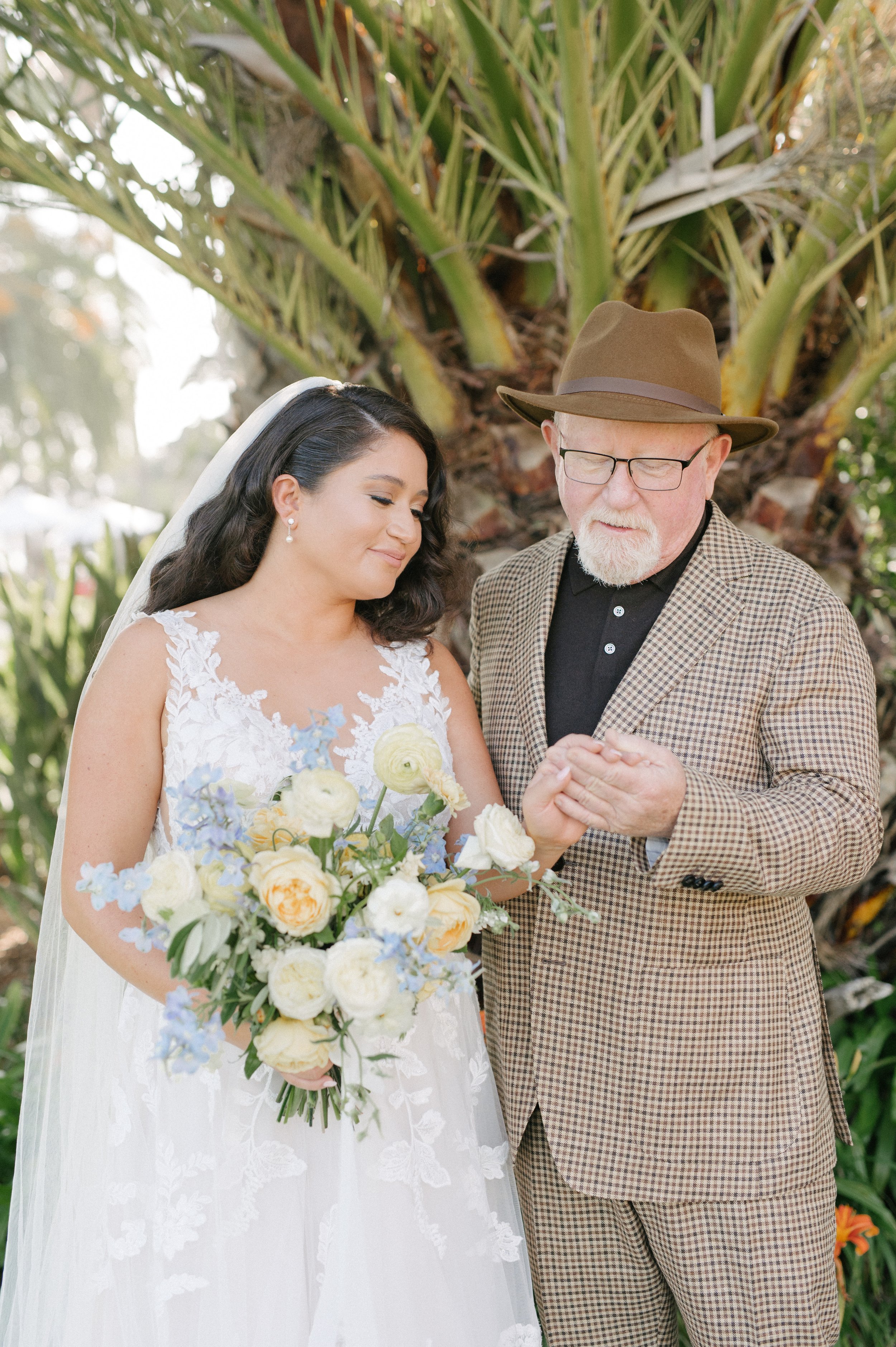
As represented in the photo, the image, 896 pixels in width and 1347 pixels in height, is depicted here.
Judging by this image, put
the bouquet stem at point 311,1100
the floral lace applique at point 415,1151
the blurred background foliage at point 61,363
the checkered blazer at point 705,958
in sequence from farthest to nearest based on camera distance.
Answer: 1. the blurred background foliage at point 61,363
2. the checkered blazer at point 705,958
3. the floral lace applique at point 415,1151
4. the bouquet stem at point 311,1100

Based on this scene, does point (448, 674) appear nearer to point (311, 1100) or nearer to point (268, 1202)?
point (311, 1100)

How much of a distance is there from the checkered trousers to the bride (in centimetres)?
19

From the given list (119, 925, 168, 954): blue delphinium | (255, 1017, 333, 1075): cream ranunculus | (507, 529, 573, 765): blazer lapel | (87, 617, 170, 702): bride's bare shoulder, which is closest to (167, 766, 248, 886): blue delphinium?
(119, 925, 168, 954): blue delphinium

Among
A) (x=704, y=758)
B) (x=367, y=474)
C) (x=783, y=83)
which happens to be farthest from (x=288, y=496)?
(x=783, y=83)

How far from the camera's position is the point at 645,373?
86.7 inches

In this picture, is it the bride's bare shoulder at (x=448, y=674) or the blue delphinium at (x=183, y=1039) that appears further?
the bride's bare shoulder at (x=448, y=674)

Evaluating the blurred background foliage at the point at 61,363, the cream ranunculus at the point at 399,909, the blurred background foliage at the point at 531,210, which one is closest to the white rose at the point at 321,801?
the cream ranunculus at the point at 399,909

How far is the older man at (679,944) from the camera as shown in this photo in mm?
2119

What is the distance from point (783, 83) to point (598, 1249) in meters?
3.09

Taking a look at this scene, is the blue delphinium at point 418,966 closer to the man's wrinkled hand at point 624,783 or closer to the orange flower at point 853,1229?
the man's wrinkled hand at point 624,783

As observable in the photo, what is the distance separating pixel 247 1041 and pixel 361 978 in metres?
0.50

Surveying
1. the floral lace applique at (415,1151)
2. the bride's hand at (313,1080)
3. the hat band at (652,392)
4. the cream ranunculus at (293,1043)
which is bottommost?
the floral lace applique at (415,1151)

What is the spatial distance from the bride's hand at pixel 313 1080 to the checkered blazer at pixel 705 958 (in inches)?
23.7

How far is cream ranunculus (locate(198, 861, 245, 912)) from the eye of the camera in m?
1.56
